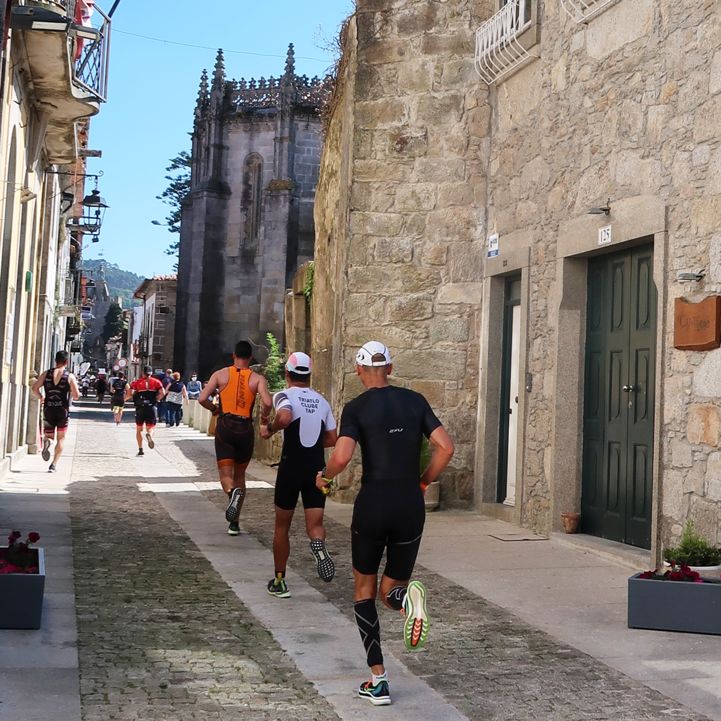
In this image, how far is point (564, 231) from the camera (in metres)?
10.2

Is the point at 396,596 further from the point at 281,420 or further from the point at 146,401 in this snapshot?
the point at 146,401

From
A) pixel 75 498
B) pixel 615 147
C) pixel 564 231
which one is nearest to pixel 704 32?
pixel 615 147

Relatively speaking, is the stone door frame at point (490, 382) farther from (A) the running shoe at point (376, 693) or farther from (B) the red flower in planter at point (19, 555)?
(A) the running shoe at point (376, 693)

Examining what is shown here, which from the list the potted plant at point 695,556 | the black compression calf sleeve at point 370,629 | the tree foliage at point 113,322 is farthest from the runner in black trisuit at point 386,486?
the tree foliage at point 113,322

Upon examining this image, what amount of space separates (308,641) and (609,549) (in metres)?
3.90

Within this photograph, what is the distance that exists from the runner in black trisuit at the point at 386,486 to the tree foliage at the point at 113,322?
112402 millimetres

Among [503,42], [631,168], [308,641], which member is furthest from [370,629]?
[503,42]

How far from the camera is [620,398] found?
9539 mm

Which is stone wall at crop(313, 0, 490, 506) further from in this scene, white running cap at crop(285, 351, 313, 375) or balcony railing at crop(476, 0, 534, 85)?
white running cap at crop(285, 351, 313, 375)

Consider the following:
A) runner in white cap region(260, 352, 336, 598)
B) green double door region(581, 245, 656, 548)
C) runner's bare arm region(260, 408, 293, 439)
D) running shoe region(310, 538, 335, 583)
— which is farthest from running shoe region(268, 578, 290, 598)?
green double door region(581, 245, 656, 548)

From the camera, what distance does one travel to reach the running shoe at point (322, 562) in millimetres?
6672

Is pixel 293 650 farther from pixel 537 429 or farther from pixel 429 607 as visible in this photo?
pixel 537 429

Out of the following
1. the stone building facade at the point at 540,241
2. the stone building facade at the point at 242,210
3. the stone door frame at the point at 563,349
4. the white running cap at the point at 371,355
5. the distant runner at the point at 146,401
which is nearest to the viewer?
the white running cap at the point at 371,355

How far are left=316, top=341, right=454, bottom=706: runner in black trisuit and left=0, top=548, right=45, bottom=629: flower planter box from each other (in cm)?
A: 189
